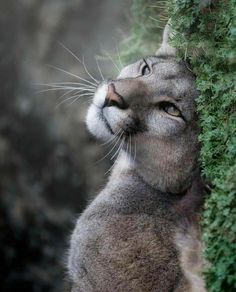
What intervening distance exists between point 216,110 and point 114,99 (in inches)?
31.3

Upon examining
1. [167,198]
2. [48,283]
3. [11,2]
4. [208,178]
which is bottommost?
[48,283]

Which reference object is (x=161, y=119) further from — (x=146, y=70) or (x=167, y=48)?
(x=167, y=48)

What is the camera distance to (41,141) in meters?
9.54

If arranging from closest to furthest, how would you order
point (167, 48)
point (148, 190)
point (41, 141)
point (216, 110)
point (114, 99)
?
point (216, 110) → point (114, 99) → point (148, 190) → point (167, 48) → point (41, 141)

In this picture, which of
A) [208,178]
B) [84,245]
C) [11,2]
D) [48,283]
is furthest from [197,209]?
[11,2]

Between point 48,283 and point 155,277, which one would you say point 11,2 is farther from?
point 155,277

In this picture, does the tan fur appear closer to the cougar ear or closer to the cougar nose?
the cougar nose

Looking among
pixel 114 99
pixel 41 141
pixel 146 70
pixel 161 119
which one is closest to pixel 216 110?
pixel 161 119

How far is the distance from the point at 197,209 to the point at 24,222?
212 inches

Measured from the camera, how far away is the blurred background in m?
9.23

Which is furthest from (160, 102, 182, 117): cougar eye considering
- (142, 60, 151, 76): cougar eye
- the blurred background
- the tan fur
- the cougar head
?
the blurred background

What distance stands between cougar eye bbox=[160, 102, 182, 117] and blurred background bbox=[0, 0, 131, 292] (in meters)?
4.61

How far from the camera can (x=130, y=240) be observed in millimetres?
4586

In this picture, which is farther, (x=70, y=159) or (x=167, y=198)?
(x=70, y=159)
